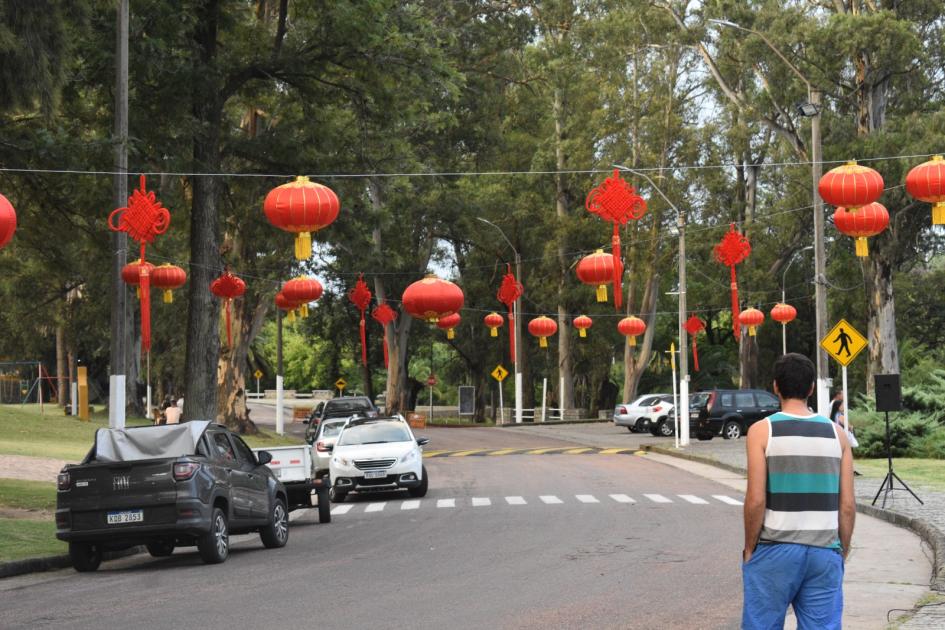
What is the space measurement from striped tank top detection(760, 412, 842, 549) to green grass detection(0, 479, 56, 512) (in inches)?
711

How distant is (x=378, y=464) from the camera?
26.5 metres

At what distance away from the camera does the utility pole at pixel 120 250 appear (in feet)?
73.9

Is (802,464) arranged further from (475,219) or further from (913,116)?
(475,219)

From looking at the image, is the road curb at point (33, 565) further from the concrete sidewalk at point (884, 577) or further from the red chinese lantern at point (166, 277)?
the red chinese lantern at point (166, 277)

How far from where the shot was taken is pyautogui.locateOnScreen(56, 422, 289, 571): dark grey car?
15898 mm

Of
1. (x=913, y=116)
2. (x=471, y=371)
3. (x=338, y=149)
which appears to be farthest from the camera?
(x=471, y=371)

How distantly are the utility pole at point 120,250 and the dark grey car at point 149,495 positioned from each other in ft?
18.7

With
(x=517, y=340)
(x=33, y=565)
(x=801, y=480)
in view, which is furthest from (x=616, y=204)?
(x=517, y=340)

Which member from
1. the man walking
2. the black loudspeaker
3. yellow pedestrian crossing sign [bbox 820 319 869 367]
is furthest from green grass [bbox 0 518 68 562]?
yellow pedestrian crossing sign [bbox 820 319 869 367]

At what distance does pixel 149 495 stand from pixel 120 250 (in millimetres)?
8384

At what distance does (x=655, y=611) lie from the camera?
38.6 ft

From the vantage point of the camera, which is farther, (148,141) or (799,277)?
(799,277)

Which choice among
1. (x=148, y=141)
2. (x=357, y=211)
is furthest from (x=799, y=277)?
(x=148, y=141)

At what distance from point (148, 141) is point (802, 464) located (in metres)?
24.0
